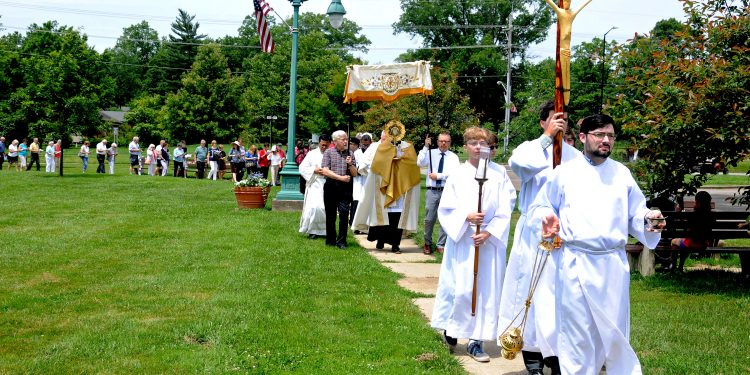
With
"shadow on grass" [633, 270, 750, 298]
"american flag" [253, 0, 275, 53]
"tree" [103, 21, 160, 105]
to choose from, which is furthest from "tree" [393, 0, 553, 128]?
"shadow on grass" [633, 270, 750, 298]

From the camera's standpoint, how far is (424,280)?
1052cm

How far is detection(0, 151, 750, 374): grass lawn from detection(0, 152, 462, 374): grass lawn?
0.06 ft

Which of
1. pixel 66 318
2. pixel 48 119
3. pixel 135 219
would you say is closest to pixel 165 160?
pixel 48 119

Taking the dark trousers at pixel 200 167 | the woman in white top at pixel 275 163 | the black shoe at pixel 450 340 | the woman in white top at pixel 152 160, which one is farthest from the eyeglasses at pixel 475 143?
the woman in white top at pixel 152 160

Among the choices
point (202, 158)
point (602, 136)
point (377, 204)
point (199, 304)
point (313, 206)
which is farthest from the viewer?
point (202, 158)

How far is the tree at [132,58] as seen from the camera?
111m

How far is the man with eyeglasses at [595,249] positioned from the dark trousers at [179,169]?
29850 mm

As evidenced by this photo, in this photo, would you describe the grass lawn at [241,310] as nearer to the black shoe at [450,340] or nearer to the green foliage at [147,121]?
the black shoe at [450,340]

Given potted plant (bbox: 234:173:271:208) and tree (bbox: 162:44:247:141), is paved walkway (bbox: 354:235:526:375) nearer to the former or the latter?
potted plant (bbox: 234:173:271:208)

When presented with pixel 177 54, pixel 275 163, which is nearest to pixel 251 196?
pixel 275 163

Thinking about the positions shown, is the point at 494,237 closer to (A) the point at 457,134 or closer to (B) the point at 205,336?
(B) the point at 205,336

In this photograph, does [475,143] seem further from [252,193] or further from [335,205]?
[252,193]

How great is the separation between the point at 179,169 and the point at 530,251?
29631mm

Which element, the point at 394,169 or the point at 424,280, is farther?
the point at 394,169
